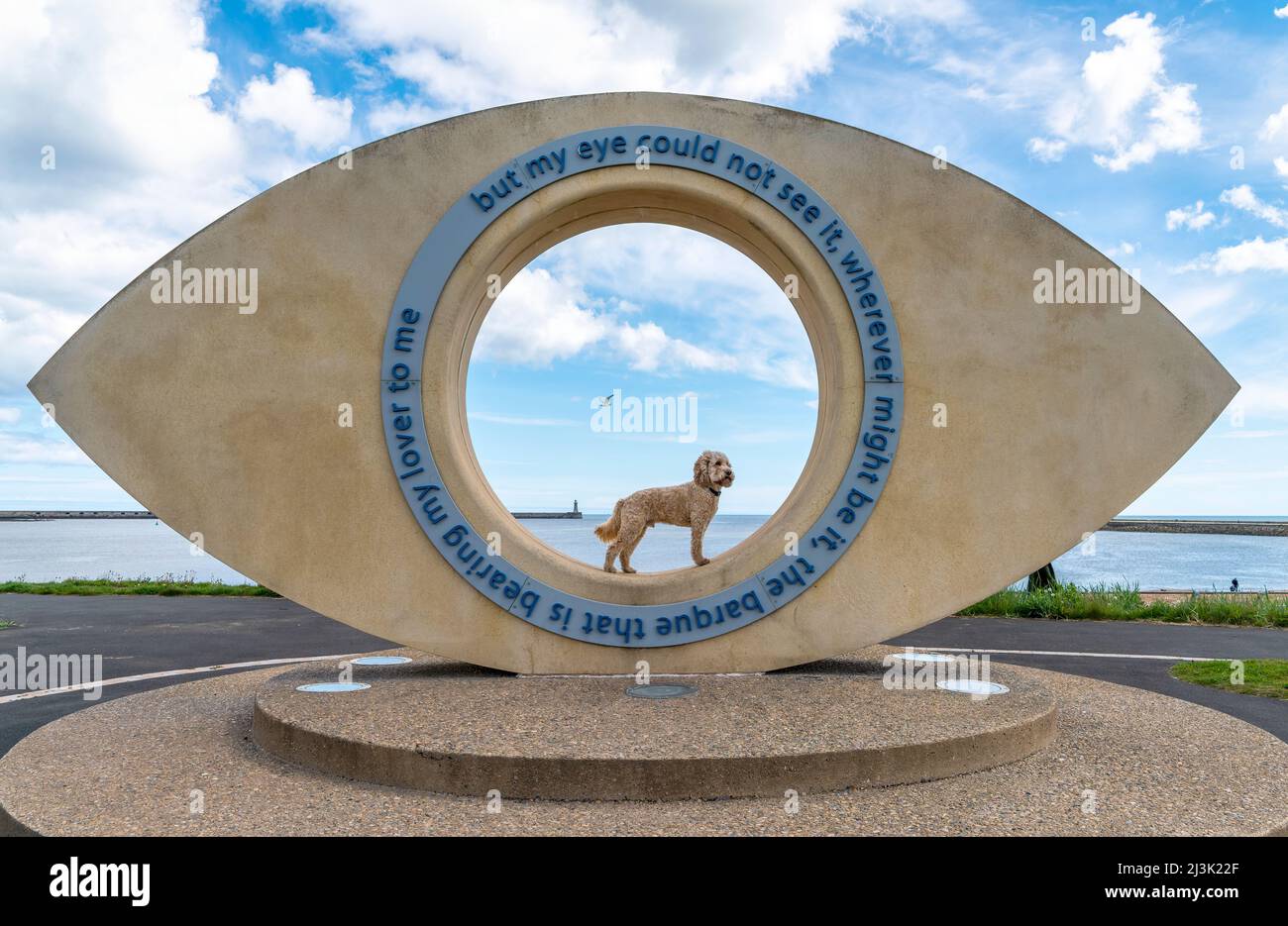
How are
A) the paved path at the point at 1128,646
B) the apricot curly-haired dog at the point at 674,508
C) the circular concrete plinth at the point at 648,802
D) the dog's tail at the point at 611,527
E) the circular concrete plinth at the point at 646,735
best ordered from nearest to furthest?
the circular concrete plinth at the point at 648,802 < the circular concrete plinth at the point at 646,735 < the apricot curly-haired dog at the point at 674,508 < the dog's tail at the point at 611,527 < the paved path at the point at 1128,646

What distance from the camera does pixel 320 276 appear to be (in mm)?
7691

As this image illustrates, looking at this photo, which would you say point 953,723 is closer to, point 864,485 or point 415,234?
point 864,485

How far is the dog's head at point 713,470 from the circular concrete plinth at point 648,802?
225 cm

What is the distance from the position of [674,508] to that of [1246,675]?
717 cm

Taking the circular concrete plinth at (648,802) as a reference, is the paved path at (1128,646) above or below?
below

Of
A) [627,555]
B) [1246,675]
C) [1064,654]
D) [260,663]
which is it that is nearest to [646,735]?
[627,555]

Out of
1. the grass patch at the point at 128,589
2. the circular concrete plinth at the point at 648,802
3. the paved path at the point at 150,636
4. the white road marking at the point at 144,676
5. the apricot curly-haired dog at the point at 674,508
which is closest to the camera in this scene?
the circular concrete plinth at the point at 648,802

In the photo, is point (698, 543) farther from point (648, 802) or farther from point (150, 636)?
point (150, 636)

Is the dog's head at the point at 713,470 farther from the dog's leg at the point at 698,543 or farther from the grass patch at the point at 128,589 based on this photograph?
the grass patch at the point at 128,589

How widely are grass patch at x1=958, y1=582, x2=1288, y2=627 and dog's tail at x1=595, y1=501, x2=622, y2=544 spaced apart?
339 inches

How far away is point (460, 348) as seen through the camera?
26.1 feet

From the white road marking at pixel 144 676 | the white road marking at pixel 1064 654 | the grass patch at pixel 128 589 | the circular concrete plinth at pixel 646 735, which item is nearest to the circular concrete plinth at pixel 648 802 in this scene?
the circular concrete plinth at pixel 646 735

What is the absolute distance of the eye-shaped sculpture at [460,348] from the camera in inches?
298
